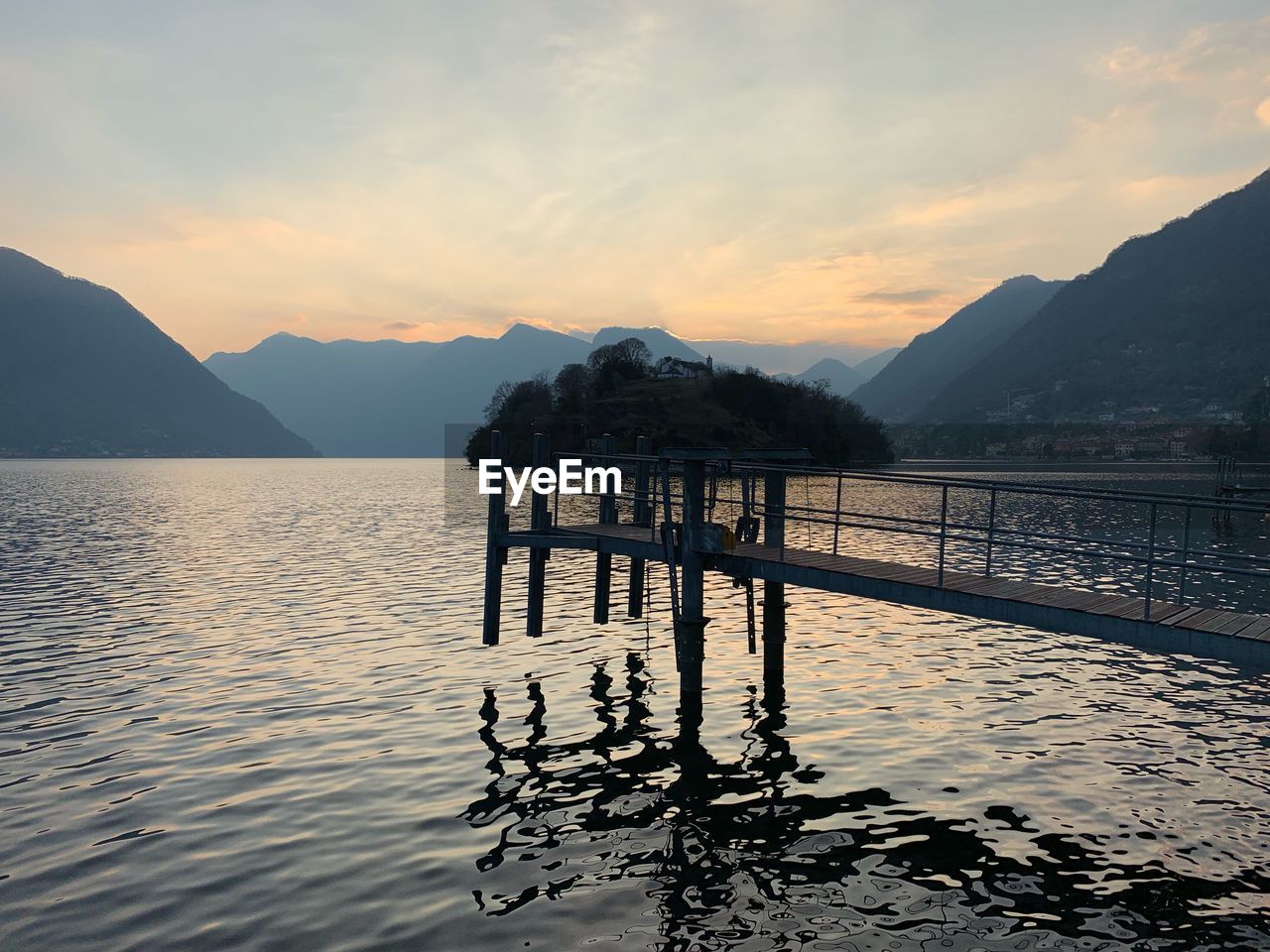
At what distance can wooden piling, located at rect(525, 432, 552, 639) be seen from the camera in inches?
835

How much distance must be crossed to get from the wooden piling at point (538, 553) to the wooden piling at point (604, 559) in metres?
1.46

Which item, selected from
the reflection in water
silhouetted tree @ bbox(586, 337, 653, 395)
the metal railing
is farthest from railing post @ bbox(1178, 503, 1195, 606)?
silhouetted tree @ bbox(586, 337, 653, 395)

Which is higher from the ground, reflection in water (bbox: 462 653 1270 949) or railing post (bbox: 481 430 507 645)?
railing post (bbox: 481 430 507 645)

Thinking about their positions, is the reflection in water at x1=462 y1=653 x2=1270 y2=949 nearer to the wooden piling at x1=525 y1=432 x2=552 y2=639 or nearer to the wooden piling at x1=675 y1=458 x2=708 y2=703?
the wooden piling at x1=675 y1=458 x2=708 y2=703

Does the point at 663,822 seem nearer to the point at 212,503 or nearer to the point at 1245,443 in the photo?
the point at 212,503

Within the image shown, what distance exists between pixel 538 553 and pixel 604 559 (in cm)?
193

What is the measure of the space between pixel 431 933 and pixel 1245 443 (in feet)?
744

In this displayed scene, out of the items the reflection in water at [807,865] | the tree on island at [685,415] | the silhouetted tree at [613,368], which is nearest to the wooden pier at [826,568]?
the reflection in water at [807,865]

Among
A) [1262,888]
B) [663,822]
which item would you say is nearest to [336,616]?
[663,822]

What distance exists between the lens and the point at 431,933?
9016 millimetres

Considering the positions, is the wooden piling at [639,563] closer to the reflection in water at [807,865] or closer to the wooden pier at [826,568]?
the wooden pier at [826,568]

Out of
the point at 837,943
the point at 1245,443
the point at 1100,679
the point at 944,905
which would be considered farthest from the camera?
the point at 1245,443

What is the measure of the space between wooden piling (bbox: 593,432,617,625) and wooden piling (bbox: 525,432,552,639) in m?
1.46

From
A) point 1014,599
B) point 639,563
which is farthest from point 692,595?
point 639,563
